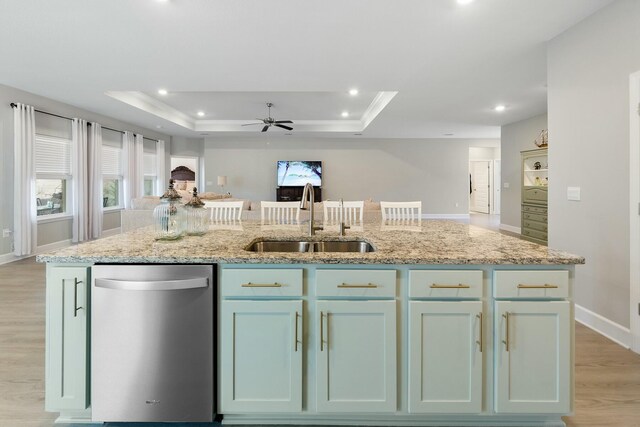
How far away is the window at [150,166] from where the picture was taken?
9305mm

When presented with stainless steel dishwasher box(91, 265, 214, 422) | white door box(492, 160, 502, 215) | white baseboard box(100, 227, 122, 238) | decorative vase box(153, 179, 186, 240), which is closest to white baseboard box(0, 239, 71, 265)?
white baseboard box(100, 227, 122, 238)

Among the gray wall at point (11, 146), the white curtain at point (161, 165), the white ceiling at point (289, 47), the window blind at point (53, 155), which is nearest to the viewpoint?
the white ceiling at point (289, 47)

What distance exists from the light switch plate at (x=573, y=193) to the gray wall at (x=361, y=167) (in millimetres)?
7695

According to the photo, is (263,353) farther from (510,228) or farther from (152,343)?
(510,228)

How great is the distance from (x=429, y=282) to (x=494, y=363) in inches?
18.5

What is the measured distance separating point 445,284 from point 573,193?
7.67ft

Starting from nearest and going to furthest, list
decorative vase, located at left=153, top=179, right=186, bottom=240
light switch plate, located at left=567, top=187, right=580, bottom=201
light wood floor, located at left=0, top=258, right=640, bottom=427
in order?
light wood floor, located at left=0, top=258, right=640, bottom=427, decorative vase, located at left=153, top=179, right=186, bottom=240, light switch plate, located at left=567, top=187, right=580, bottom=201

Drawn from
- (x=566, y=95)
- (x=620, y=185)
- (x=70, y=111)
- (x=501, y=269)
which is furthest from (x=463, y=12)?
(x=70, y=111)

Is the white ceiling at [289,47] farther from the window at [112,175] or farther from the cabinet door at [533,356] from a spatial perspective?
the cabinet door at [533,356]

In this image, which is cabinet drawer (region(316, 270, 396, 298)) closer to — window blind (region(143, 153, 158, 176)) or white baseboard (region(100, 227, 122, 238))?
white baseboard (region(100, 227, 122, 238))

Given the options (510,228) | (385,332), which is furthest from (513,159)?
(385,332)

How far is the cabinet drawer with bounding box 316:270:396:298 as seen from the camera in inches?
64.6

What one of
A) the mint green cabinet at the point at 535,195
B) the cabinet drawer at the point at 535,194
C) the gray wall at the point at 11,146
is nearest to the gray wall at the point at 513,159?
the mint green cabinet at the point at 535,195

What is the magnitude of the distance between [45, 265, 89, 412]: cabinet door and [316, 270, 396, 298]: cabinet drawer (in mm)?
1095
